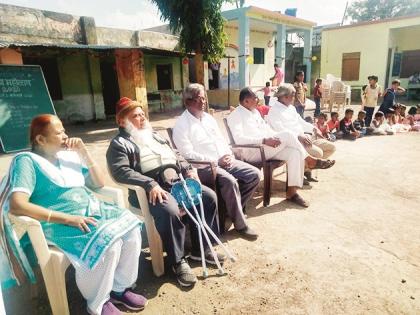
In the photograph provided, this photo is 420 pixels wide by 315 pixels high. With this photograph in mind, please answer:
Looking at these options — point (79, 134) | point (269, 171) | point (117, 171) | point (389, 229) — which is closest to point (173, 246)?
point (117, 171)

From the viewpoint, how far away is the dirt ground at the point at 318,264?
7.09ft

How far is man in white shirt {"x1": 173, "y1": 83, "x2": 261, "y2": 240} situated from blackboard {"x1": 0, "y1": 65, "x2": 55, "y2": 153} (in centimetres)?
579

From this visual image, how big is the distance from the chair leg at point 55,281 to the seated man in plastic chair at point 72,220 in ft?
0.26

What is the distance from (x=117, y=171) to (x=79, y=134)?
7.93 m

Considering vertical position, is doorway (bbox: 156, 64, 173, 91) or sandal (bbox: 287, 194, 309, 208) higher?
doorway (bbox: 156, 64, 173, 91)

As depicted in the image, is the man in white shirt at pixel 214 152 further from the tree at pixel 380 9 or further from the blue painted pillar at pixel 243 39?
the tree at pixel 380 9

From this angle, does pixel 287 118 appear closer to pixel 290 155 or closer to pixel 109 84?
pixel 290 155

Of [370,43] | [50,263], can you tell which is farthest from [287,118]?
[370,43]

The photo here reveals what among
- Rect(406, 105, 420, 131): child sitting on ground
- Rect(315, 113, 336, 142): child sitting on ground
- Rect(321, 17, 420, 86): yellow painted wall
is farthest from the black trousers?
Rect(321, 17, 420, 86): yellow painted wall

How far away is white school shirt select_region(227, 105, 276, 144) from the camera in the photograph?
372cm

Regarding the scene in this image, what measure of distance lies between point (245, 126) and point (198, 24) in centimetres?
649

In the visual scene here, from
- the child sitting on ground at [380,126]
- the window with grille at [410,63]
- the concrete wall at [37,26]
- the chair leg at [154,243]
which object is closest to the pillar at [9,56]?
the concrete wall at [37,26]

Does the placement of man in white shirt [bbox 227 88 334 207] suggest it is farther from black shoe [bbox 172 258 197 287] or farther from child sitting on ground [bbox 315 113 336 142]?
child sitting on ground [bbox 315 113 336 142]

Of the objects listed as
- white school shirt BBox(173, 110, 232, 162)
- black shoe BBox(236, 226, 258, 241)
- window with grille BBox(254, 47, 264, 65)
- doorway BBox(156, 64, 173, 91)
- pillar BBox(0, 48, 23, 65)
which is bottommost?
black shoe BBox(236, 226, 258, 241)
